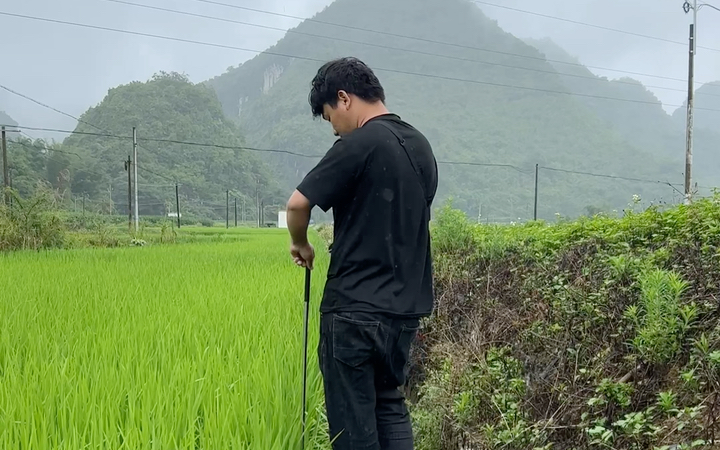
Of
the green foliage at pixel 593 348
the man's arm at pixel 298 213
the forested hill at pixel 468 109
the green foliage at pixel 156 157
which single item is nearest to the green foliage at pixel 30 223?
the green foliage at pixel 593 348

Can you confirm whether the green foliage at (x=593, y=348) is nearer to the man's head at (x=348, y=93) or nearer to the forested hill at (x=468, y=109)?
the man's head at (x=348, y=93)

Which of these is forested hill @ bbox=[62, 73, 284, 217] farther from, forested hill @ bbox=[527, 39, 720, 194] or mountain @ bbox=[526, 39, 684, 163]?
mountain @ bbox=[526, 39, 684, 163]

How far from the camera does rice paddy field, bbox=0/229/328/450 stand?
62.6 inches

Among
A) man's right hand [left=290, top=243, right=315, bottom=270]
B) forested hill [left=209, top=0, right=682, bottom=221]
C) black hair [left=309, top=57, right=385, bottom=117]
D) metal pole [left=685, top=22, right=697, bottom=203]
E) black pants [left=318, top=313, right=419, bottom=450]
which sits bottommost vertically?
black pants [left=318, top=313, right=419, bottom=450]

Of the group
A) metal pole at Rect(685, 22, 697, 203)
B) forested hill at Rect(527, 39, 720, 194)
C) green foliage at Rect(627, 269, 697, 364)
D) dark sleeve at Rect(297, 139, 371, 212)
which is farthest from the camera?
forested hill at Rect(527, 39, 720, 194)

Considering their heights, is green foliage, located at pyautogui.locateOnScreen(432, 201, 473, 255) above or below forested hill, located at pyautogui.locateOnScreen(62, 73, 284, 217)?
below

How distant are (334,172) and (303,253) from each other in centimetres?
34

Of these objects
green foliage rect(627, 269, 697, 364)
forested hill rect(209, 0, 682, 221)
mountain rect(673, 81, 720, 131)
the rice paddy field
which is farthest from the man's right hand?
mountain rect(673, 81, 720, 131)

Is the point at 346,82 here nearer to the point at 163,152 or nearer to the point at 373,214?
the point at 373,214

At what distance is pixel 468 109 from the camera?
82.4m

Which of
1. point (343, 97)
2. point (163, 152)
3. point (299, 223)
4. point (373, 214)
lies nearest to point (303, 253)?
point (299, 223)

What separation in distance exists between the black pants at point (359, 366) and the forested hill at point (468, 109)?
24.2 metres

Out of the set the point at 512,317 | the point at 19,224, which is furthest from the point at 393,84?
the point at 512,317

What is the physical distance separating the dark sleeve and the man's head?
16 centimetres
